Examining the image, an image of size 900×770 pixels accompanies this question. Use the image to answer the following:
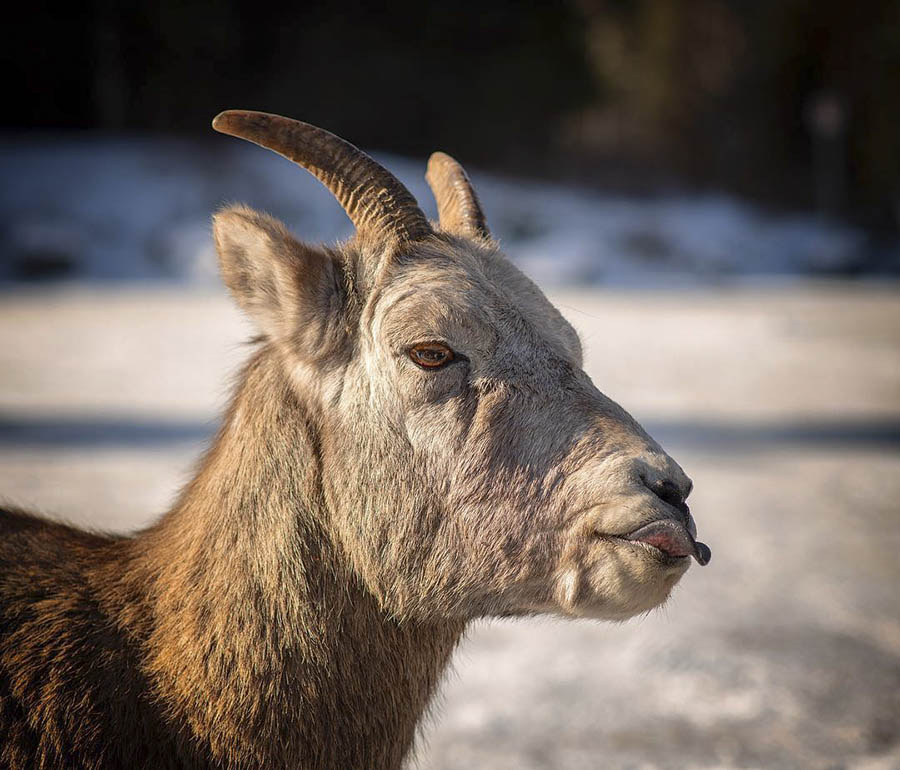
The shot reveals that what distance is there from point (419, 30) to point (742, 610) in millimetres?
24846

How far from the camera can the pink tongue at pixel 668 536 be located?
2131 millimetres

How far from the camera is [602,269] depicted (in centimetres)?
2070

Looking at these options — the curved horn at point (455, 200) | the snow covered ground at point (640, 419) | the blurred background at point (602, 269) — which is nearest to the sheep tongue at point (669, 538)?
the blurred background at point (602, 269)

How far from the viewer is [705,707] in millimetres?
4375

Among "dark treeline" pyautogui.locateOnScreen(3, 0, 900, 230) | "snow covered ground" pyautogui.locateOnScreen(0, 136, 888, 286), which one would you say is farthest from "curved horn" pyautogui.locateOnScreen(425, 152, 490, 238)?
"dark treeline" pyautogui.locateOnScreen(3, 0, 900, 230)

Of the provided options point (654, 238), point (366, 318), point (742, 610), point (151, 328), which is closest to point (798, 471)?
point (742, 610)

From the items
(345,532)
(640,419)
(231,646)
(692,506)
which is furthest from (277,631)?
(640,419)

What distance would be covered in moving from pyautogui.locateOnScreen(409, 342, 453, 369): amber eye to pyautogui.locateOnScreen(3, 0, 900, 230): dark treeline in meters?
24.3

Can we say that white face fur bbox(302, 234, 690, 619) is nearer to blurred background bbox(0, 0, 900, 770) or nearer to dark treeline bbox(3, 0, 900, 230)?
blurred background bbox(0, 0, 900, 770)

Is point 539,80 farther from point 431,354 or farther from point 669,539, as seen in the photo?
point 669,539

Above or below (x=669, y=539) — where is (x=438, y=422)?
above

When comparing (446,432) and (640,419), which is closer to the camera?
(446,432)

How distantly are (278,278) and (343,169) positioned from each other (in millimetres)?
353

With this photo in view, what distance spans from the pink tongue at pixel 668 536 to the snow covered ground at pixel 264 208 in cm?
1625
